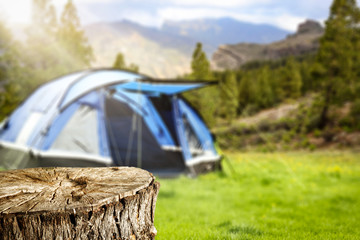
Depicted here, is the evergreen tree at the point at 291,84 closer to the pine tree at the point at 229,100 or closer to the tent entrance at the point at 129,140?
the pine tree at the point at 229,100

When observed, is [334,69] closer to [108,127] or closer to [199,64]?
[199,64]

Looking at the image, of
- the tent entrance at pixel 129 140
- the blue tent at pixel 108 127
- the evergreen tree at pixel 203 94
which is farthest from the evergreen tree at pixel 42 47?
the tent entrance at pixel 129 140

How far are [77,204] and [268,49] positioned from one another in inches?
5501

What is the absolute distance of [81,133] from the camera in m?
7.32

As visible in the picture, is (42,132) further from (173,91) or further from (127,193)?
(127,193)

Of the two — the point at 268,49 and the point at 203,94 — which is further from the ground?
the point at 268,49

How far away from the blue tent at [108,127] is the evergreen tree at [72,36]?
21350mm

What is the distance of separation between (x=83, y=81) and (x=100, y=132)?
4.43 feet

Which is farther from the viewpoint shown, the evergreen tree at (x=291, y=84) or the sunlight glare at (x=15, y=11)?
the evergreen tree at (x=291, y=84)

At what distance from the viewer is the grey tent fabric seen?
23.4 feet

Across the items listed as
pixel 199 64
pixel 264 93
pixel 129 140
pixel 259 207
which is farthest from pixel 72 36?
pixel 259 207

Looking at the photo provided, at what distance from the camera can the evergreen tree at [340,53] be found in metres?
24.6

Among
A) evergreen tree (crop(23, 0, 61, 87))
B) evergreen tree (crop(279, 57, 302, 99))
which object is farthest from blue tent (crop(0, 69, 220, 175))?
evergreen tree (crop(279, 57, 302, 99))

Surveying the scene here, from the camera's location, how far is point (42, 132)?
672 cm
